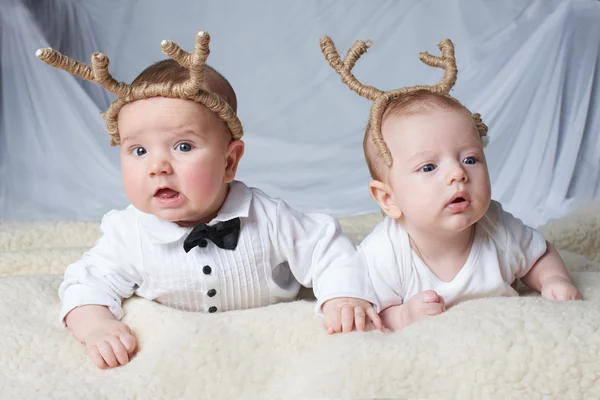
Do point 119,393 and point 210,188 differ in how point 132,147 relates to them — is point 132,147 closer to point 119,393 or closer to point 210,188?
point 210,188

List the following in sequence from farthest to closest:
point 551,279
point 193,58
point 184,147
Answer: point 551,279 → point 184,147 → point 193,58

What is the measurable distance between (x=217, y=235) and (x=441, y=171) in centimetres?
50

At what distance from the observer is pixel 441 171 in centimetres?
172

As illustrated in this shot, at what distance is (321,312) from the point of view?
1809 mm

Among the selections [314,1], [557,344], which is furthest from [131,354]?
[314,1]

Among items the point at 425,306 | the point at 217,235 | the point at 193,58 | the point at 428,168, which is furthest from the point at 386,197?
the point at 193,58

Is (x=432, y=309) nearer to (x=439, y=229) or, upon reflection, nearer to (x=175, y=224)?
(x=439, y=229)

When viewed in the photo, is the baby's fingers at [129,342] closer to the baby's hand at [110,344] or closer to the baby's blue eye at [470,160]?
the baby's hand at [110,344]

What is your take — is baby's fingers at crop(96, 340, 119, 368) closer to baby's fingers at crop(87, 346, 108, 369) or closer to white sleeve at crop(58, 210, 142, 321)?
baby's fingers at crop(87, 346, 108, 369)

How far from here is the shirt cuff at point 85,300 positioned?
184 cm

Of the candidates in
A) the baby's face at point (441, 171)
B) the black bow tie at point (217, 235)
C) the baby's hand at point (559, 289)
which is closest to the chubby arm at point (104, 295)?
the black bow tie at point (217, 235)

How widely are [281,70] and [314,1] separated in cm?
31

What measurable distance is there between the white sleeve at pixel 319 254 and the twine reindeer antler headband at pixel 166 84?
0.26m

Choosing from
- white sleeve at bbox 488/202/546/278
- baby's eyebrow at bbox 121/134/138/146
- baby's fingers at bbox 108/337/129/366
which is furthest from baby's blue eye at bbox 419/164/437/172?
baby's fingers at bbox 108/337/129/366
